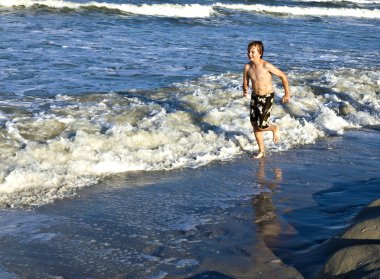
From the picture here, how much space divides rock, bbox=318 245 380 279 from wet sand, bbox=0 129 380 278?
1.05ft

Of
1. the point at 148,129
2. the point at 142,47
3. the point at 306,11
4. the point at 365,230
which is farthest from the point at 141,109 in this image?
the point at 306,11

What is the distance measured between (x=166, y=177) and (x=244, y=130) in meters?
2.17

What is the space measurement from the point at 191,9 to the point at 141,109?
50.8ft

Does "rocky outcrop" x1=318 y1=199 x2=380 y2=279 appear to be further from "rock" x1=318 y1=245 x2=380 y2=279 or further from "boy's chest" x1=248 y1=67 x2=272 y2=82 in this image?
"boy's chest" x1=248 y1=67 x2=272 y2=82

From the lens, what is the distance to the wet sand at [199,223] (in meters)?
4.52

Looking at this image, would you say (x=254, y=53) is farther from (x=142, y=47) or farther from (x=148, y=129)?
(x=142, y=47)

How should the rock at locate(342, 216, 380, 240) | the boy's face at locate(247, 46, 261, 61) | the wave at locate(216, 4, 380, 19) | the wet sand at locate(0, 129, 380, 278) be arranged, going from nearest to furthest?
1. the rock at locate(342, 216, 380, 240)
2. the wet sand at locate(0, 129, 380, 278)
3. the boy's face at locate(247, 46, 261, 61)
4. the wave at locate(216, 4, 380, 19)

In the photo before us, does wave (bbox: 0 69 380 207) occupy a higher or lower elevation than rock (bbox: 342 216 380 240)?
lower

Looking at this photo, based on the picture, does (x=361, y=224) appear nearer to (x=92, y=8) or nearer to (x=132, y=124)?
(x=132, y=124)

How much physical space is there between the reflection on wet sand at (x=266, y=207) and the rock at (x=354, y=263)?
1137 millimetres

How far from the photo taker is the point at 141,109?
29.7 feet

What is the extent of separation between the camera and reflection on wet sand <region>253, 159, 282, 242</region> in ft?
17.0

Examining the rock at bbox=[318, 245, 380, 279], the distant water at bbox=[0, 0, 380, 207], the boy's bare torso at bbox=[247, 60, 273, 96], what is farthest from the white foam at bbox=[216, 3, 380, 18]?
the rock at bbox=[318, 245, 380, 279]

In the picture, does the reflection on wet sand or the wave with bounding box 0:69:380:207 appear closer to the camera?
the reflection on wet sand
